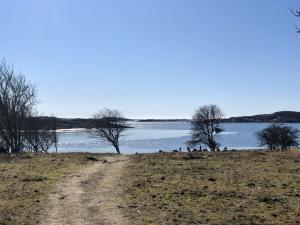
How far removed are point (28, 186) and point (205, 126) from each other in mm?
74157

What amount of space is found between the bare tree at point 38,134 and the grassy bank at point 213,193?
5655 centimetres

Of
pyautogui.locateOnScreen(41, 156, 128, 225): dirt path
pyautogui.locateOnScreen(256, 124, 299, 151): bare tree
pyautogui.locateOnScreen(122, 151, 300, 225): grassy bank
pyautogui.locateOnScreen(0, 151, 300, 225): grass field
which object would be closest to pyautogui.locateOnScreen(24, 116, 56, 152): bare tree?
pyautogui.locateOnScreen(256, 124, 299, 151): bare tree

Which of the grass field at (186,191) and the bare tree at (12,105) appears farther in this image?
the bare tree at (12,105)

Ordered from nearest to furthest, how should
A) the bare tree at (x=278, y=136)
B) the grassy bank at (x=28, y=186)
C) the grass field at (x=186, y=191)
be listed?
the grass field at (x=186, y=191) < the grassy bank at (x=28, y=186) < the bare tree at (x=278, y=136)

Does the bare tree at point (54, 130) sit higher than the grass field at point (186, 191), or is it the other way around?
the bare tree at point (54, 130)

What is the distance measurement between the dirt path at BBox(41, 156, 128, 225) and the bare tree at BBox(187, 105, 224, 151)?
67477 millimetres

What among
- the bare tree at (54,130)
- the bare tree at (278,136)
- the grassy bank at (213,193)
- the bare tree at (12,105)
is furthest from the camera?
the bare tree at (54,130)

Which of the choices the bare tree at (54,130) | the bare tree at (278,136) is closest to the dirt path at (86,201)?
the bare tree at (278,136)

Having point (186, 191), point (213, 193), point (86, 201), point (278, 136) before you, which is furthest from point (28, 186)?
point (278, 136)

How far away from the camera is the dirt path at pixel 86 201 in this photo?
47.2ft

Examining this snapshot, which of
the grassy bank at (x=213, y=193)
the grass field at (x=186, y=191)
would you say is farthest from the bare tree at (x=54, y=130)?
the grassy bank at (x=213, y=193)

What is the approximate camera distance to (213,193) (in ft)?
59.8

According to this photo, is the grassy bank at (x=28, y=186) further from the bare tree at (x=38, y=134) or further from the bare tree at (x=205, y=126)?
the bare tree at (x=205, y=126)

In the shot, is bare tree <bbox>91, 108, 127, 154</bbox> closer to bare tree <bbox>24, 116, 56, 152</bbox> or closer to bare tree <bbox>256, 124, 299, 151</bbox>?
bare tree <bbox>24, 116, 56, 152</bbox>
